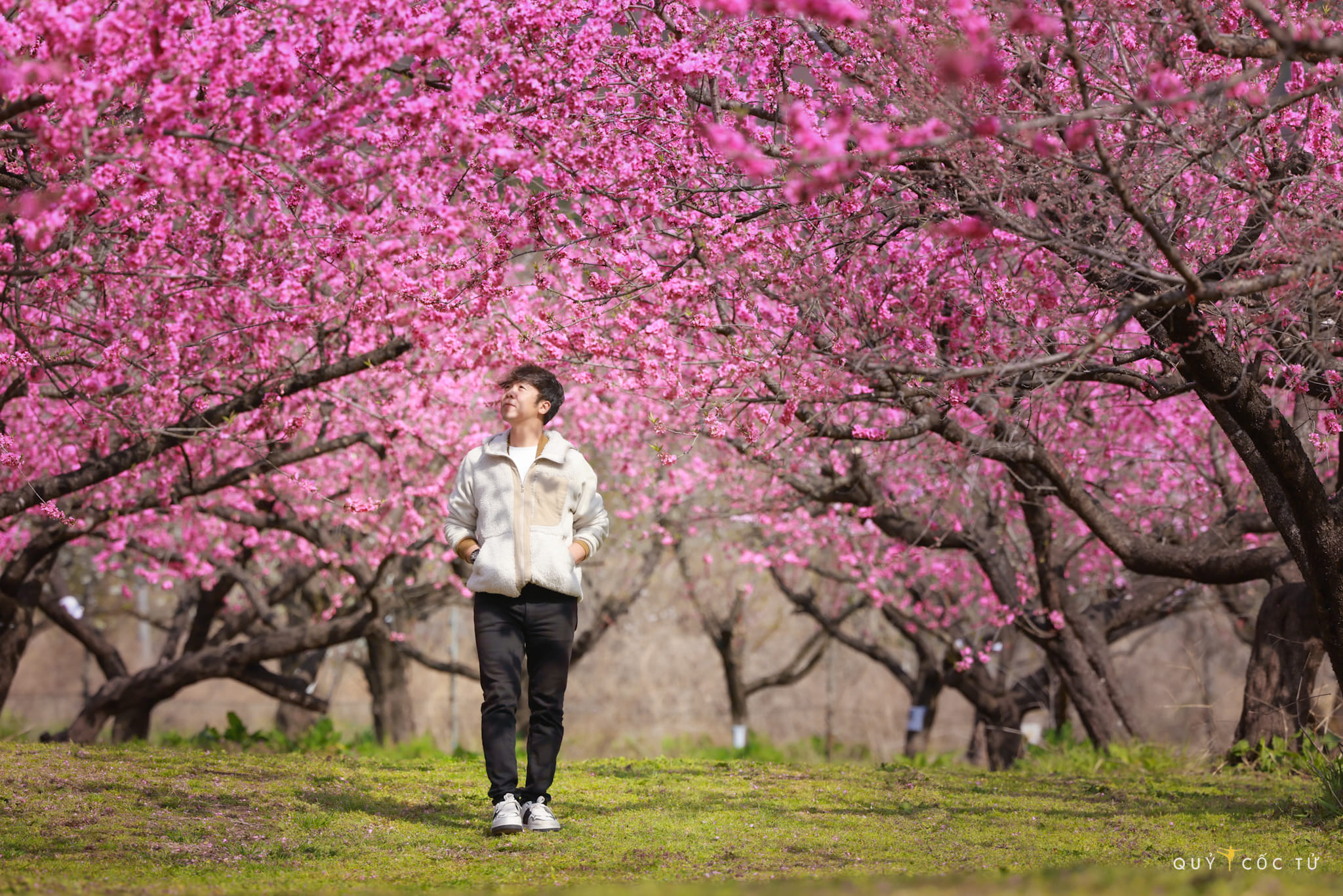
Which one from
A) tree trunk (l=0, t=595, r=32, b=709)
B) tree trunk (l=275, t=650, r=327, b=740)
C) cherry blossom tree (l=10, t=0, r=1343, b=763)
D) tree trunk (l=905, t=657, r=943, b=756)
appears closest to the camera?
cherry blossom tree (l=10, t=0, r=1343, b=763)

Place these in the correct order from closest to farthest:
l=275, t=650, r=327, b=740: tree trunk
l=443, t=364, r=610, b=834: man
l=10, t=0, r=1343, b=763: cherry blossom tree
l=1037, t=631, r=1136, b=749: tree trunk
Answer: l=10, t=0, r=1343, b=763: cherry blossom tree → l=443, t=364, r=610, b=834: man → l=1037, t=631, r=1136, b=749: tree trunk → l=275, t=650, r=327, b=740: tree trunk

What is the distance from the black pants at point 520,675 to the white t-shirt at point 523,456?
51cm

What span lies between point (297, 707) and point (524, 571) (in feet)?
41.6

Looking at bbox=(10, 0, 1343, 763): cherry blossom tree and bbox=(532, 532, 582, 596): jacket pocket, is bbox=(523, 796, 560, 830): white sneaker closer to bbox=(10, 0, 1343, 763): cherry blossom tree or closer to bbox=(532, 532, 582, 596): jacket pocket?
bbox=(532, 532, 582, 596): jacket pocket

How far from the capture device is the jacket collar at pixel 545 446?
560 cm

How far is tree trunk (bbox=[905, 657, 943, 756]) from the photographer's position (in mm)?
17312

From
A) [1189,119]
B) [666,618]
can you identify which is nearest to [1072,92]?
[1189,119]

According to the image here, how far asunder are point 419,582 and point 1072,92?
12416mm

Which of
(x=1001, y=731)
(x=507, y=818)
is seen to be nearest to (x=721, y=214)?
(x=507, y=818)

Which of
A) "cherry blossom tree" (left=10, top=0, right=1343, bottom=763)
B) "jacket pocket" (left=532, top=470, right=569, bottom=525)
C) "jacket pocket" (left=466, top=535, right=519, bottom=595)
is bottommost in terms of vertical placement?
"jacket pocket" (left=466, top=535, right=519, bottom=595)

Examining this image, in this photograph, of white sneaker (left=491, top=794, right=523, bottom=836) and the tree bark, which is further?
the tree bark

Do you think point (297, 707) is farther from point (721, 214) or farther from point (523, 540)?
point (523, 540)

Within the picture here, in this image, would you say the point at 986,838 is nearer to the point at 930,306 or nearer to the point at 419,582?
the point at 930,306

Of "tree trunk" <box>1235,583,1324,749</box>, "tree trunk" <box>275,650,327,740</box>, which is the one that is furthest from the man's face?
"tree trunk" <box>275,650,327,740</box>
